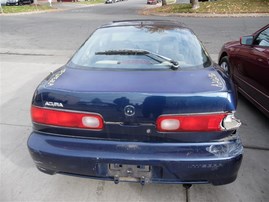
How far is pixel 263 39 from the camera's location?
13.1ft

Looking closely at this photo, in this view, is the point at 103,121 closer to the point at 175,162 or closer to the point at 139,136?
the point at 139,136

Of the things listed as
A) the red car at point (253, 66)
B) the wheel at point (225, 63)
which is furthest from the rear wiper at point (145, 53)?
the wheel at point (225, 63)

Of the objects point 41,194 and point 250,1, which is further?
point 250,1

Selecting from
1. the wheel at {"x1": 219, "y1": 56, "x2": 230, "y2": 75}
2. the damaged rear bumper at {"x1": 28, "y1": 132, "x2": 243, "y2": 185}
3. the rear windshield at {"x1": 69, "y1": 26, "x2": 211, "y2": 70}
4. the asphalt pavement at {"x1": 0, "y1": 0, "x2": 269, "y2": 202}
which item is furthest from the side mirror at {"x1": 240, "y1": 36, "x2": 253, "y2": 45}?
the damaged rear bumper at {"x1": 28, "y1": 132, "x2": 243, "y2": 185}

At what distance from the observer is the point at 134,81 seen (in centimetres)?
217

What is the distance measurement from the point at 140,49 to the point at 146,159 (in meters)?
1.13

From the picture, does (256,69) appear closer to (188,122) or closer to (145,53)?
(145,53)

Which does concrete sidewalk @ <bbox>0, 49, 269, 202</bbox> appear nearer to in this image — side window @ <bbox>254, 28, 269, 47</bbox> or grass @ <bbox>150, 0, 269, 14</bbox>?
side window @ <bbox>254, 28, 269, 47</bbox>

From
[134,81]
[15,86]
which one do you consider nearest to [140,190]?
[134,81]

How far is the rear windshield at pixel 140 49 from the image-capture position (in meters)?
2.52

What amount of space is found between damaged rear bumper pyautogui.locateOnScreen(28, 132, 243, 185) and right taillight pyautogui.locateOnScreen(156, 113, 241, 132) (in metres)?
0.12

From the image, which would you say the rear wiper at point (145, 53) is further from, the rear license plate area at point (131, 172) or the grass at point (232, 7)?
the grass at point (232, 7)

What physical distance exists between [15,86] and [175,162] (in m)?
4.45

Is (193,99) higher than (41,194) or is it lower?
higher
